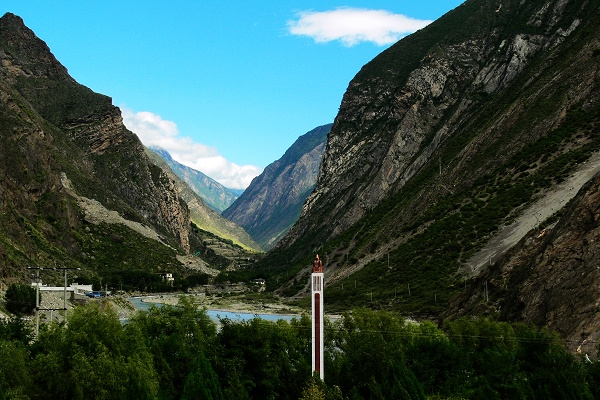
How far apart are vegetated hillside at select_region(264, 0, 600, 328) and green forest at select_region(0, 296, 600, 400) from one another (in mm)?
7759

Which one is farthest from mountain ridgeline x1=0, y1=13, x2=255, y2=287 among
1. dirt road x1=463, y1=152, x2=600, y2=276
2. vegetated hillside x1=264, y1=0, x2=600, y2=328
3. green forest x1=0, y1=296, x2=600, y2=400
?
dirt road x1=463, y1=152, x2=600, y2=276

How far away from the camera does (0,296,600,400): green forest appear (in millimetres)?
43875

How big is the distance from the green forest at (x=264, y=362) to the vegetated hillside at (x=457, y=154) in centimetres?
776

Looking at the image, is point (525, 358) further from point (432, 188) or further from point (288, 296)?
point (288, 296)

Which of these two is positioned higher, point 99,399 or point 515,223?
point 515,223

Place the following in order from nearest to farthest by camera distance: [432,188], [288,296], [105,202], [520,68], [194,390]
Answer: [194,390], [432,188], [288,296], [520,68], [105,202]

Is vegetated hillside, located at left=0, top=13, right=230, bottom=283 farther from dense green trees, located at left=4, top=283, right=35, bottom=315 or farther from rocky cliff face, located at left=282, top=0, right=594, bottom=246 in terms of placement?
rocky cliff face, located at left=282, top=0, right=594, bottom=246

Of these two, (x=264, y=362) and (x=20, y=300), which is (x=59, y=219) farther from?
(x=264, y=362)

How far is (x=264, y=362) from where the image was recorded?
52.1 metres

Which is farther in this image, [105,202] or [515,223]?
[105,202]

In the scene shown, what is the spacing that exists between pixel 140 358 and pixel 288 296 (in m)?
93.2

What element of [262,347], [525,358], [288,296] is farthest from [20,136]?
[525,358]

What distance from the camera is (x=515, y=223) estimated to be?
298 ft

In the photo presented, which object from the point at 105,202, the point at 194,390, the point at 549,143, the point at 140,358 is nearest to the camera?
the point at 194,390
